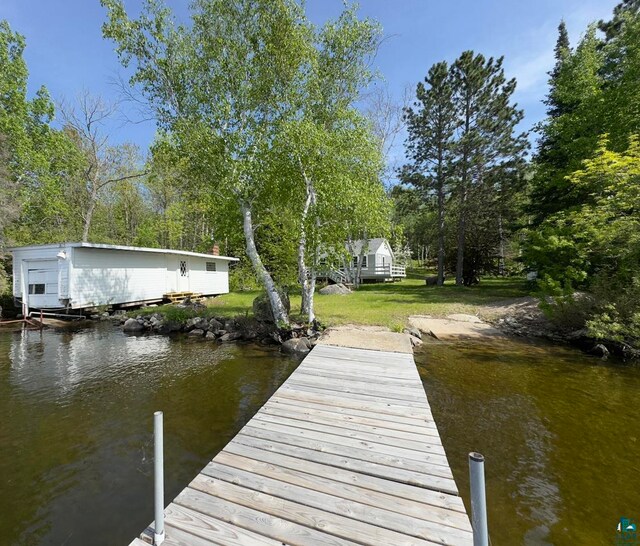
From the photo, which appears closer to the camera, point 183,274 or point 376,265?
point 183,274

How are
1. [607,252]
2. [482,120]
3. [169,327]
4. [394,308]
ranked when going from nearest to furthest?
[607,252] < [169,327] < [394,308] < [482,120]

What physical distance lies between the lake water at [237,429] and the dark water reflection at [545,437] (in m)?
0.02

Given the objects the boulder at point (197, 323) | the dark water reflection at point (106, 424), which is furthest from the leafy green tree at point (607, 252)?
the boulder at point (197, 323)

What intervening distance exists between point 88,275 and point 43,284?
1.93 meters

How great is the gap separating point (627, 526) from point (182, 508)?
3.97m

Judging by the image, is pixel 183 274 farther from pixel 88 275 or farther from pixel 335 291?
pixel 335 291

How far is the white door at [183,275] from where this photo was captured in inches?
747

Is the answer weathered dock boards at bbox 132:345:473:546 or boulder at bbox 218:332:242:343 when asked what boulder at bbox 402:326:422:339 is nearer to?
weathered dock boards at bbox 132:345:473:546

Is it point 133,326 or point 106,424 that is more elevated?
point 133,326

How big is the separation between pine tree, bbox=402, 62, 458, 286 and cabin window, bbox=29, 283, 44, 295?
71.1 ft

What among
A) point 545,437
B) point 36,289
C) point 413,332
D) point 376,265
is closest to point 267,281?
point 413,332

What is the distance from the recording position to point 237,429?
15.8ft

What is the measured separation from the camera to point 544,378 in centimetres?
646

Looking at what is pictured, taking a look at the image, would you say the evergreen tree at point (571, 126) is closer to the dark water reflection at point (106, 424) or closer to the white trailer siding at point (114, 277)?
the dark water reflection at point (106, 424)
